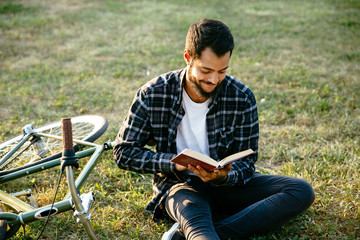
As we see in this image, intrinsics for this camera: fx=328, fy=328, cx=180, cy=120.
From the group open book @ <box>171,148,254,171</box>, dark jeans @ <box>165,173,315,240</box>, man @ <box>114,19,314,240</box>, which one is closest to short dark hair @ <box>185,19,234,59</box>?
man @ <box>114,19,314,240</box>

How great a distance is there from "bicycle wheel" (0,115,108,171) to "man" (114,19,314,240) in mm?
900

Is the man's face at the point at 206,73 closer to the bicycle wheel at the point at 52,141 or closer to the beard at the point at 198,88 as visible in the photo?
the beard at the point at 198,88

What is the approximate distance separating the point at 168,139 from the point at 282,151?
1737 mm

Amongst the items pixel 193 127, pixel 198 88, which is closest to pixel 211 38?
pixel 198 88

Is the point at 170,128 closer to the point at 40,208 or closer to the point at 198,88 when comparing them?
the point at 198,88

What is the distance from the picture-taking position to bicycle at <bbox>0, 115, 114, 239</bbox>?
6.24 feet

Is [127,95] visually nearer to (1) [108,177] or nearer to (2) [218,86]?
(1) [108,177]

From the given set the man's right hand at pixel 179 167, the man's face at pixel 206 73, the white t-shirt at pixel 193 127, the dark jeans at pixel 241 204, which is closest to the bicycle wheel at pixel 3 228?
the dark jeans at pixel 241 204

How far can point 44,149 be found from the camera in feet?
10.9

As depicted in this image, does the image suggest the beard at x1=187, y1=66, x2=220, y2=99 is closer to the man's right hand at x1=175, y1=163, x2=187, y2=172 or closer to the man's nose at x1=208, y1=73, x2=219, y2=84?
the man's nose at x1=208, y1=73, x2=219, y2=84

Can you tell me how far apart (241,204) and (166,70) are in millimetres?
4187

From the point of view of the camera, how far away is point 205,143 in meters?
2.66

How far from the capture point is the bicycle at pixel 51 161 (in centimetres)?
190

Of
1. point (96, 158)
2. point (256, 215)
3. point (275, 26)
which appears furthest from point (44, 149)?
point (275, 26)
